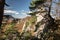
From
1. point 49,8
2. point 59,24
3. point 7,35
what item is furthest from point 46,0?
point 7,35

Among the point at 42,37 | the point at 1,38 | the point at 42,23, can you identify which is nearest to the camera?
the point at 1,38

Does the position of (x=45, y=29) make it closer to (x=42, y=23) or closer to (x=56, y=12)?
(x=42, y=23)

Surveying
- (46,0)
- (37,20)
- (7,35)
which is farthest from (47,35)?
(46,0)

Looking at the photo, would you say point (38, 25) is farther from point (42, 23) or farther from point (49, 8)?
point (49, 8)

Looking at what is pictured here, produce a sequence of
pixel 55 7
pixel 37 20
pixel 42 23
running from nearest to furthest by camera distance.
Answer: pixel 42 23 → pixel 37 20 → pixel 55 7

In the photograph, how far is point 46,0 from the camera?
23.6 m

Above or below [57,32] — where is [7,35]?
above

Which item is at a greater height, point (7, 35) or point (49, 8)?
point (7, 35)

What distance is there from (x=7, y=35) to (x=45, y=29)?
5.21 metres

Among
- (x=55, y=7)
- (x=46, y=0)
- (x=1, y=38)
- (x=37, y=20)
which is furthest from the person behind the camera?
(x=55, y=7)

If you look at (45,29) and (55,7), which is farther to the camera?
(55,7)

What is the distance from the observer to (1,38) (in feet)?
41.4

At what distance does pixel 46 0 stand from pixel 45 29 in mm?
7428

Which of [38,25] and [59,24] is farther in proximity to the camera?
[59,24]
